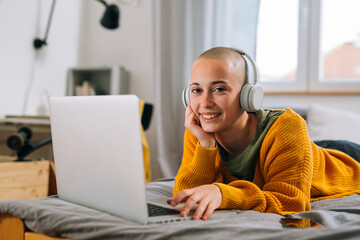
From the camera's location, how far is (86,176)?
2.74ft

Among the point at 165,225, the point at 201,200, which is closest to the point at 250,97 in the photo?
the point at 201,200

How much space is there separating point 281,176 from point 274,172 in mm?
25

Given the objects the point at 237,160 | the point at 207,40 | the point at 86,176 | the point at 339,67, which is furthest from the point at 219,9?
the point at 86,176

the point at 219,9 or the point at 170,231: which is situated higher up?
the point at 219,9

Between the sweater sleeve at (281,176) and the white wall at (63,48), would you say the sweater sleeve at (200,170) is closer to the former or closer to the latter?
the sweater sleeve at (281,176)

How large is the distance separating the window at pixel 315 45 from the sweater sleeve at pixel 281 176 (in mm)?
1547

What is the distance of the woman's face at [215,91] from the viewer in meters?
1.00

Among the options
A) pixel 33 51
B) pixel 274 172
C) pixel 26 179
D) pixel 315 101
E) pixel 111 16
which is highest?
pixel 111 16

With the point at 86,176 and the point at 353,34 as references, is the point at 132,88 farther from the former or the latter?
the point at 86,176

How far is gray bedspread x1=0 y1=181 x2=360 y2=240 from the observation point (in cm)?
66

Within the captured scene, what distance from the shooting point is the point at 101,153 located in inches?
30.5

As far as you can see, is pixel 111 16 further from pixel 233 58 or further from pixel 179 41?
pixel 233 58

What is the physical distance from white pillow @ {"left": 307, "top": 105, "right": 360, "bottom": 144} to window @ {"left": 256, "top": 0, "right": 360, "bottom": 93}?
49 centimetres

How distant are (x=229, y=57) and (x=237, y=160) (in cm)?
29
